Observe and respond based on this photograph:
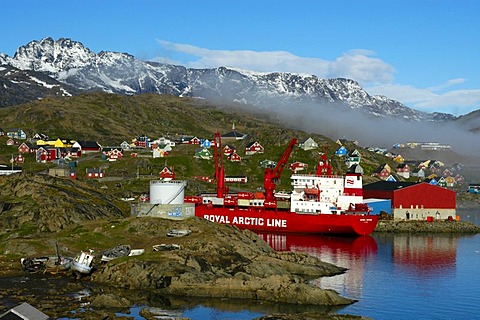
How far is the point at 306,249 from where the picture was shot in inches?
3036

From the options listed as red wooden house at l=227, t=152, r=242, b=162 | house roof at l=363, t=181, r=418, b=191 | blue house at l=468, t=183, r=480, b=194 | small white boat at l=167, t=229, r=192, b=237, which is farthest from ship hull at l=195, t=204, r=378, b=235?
blue house at l=468, t=183, r=480, b=194

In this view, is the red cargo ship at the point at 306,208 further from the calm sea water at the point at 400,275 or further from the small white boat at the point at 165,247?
the small white boat at the point at 165,247

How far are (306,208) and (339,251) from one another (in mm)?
17689

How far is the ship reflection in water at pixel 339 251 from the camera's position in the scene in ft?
182

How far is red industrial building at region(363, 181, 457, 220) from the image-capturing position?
10669 cm

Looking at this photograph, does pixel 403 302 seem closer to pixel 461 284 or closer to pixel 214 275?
pixel 461 284

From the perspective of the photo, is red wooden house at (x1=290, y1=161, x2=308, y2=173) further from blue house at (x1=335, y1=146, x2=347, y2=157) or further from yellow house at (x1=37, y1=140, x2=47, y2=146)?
yellow house at (x1=37, y1=140, x2=47, y2=146)

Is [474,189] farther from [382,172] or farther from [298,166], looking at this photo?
[298,166]

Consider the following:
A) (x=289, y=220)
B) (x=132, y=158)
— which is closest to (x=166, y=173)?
(x=132, y=158)

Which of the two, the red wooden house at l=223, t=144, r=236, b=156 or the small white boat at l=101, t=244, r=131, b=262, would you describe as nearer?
A: the small white boat at l=101, t=244, r=131, b=262

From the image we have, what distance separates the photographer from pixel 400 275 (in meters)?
61.9

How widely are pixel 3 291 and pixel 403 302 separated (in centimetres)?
2863

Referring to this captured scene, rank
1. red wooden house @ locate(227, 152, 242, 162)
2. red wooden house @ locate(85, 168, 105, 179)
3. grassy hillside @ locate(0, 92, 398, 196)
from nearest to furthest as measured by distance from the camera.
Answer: red wooden house @ locate(85, 168, 105, 179)
grassy hillside @ locate(0, 92, 398, 196)
red wooden house @ locate(227, 152, 242, 162)

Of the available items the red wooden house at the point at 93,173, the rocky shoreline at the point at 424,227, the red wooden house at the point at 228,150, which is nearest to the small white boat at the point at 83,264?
the rocky shoreline at the point at 424,227
